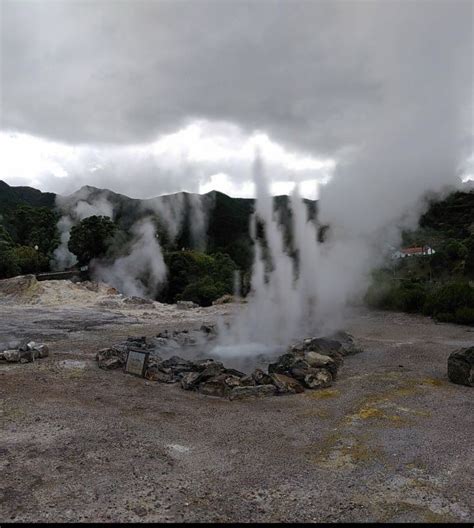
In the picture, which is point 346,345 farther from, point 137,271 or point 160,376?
point 137,271

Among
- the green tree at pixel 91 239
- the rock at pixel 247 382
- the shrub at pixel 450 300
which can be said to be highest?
the green tree at pixel 91 239

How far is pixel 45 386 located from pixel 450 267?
31.5 m

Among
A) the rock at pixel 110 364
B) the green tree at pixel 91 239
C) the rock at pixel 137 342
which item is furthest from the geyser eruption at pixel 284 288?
the green tree at pixel 91 239

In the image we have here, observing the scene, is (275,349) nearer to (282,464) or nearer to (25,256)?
(282,464)

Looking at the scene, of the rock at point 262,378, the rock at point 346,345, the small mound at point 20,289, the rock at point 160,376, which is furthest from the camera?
the small mound at point 20,289

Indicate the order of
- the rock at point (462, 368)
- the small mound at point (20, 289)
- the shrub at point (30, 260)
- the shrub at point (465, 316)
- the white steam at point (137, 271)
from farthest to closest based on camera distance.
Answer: the shrub at point (30, 260)
the white steam at point (137, 271)
the small mound at point (20, 289)
the shrub at point (465, 316)
the rock at point (462, 368)

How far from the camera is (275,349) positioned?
13695 millimetres

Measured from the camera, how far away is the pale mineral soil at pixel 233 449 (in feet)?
15.8

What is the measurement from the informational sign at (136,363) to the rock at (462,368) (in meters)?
6.03

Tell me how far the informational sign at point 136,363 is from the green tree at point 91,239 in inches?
981

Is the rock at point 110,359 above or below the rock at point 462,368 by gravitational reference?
below

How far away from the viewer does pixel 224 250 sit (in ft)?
144

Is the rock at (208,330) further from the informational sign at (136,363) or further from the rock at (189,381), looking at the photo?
the rock at (189,381)

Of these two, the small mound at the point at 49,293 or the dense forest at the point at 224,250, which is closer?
the dense forest at the point at 224,250
